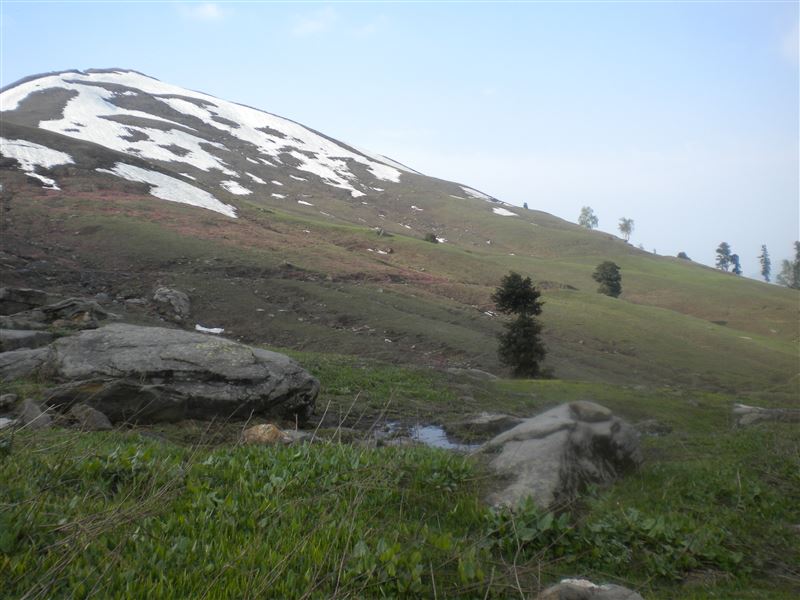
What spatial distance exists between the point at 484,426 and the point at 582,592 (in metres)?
10.5

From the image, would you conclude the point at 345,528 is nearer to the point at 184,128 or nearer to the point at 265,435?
the point at 265,435

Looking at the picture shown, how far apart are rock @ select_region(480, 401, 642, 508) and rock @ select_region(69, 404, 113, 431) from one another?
20.5 feet

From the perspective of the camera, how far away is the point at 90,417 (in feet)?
33.5

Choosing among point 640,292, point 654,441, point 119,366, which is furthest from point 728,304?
point 119,366

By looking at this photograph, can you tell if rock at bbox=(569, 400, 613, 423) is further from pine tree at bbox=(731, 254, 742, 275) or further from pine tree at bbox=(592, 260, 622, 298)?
pine tree at bbox=(731, 254, 742, 275)

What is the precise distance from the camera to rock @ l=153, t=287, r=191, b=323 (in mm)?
33688

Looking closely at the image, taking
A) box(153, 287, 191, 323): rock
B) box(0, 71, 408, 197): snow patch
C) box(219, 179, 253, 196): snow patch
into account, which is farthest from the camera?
box(0, 71, 408, 197): snow patch

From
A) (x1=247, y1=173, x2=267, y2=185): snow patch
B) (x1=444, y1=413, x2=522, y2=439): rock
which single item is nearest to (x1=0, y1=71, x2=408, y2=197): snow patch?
(x1=247, y1=173, x2=267, y2=185): snow patch

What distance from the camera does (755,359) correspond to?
5284 centimetres

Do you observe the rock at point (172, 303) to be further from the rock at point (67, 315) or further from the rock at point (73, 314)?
the rock at point (73, 314)

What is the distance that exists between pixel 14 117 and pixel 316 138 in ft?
259

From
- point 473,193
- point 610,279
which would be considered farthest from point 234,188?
point 473,193

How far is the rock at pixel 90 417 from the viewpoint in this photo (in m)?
10.0

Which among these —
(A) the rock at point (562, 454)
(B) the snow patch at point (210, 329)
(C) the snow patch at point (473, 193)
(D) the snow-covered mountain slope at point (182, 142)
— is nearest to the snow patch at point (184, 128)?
(D) the snow-covered mountain slope at point (182, 142)
